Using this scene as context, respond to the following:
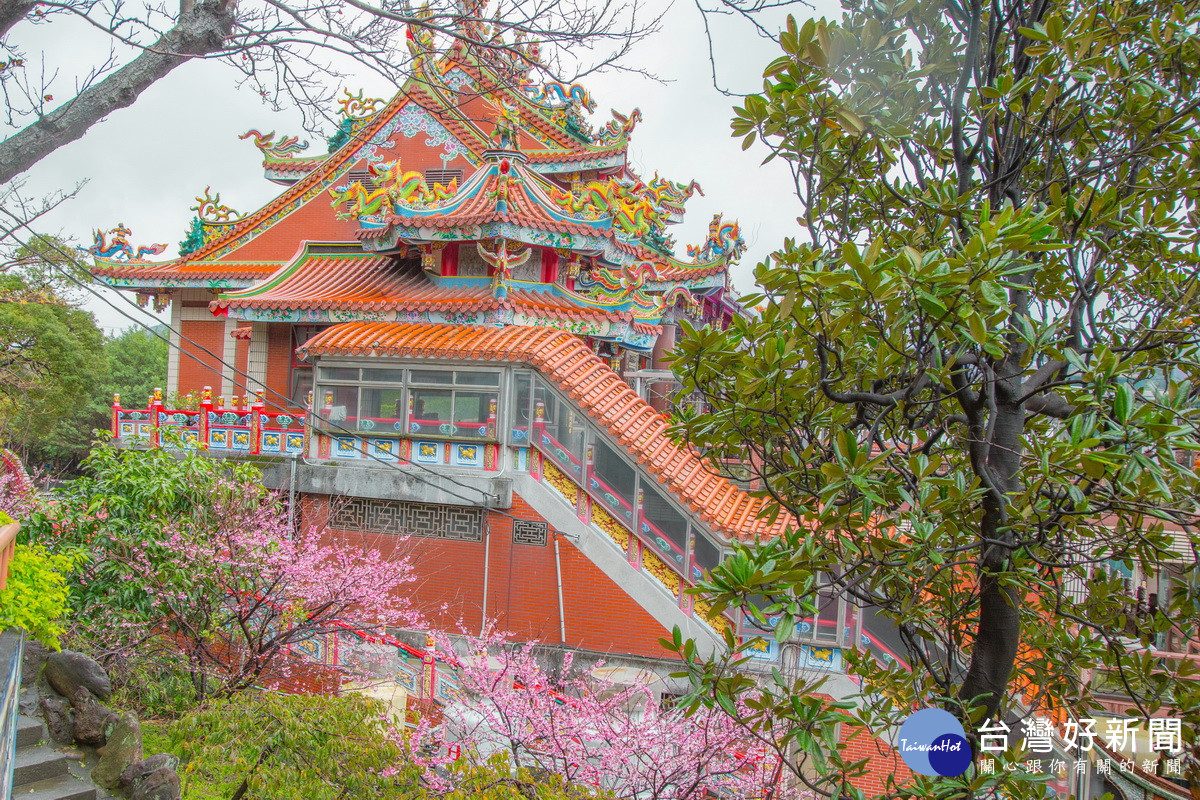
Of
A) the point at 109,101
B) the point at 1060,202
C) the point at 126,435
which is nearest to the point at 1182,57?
the point at 1060,202

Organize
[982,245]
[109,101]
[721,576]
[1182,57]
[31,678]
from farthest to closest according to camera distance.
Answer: [31,678] < [109,101] < [1182,57] < [721,576] < [982,245]

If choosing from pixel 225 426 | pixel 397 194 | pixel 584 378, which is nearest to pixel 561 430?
pixel 584 378

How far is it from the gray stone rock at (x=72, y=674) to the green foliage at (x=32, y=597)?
1081 millimetres

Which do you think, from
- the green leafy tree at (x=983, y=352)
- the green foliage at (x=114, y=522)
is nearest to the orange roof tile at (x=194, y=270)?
the green foliage at (x=114, y=522)

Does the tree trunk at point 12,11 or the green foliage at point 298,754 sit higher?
the tree trunk at point 12,11

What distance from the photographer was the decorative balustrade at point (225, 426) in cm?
1233

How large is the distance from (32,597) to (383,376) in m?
6.01

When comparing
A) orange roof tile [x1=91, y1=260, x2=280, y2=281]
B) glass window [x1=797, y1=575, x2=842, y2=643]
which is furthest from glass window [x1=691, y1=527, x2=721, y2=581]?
orange roof tile [x1=91, y1=260, x2=280, y2=281]

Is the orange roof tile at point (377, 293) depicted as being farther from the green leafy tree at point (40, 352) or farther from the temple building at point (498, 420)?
the green leafy tree at point (40, 352)

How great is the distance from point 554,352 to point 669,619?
3669 mm

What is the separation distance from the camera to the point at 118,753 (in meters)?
6.55

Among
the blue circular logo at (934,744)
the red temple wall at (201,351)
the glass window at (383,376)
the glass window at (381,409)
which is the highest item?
the red temple wall at (201,351)

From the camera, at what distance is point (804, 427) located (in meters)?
3.63

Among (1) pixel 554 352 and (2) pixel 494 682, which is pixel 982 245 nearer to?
(2) pixel 494 682
